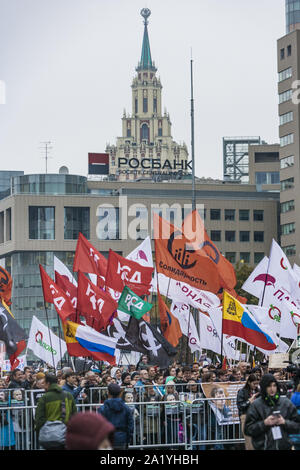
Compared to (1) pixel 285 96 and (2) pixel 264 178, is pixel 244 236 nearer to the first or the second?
(1) pixel 285 96

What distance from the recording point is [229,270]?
34031mm

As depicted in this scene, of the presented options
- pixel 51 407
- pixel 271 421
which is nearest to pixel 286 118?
pixel 51 407

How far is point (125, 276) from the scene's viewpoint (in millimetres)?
32469

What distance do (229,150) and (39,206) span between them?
57.4 meters

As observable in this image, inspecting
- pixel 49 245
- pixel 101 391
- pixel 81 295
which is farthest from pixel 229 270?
pixel 49 245

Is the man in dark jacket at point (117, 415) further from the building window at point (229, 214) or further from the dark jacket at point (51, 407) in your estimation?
the building window at point (229, 214)

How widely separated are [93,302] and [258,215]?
8414cm

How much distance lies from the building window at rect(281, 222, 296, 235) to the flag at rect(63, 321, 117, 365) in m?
80.0

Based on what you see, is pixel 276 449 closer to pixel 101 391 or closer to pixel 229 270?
pixel 101 391

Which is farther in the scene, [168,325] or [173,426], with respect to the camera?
[168,325]

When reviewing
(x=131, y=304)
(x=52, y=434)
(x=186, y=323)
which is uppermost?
(x=131, y=304)

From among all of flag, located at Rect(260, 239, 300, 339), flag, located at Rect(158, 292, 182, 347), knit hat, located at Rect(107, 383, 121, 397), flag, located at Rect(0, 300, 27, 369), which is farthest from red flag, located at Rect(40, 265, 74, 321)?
knit hat, located at Rect(107, 383, 121, 397)

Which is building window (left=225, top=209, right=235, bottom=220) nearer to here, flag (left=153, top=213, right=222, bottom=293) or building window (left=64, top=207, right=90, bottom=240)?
building window (left=64, top=207, right=90, bottom=240)

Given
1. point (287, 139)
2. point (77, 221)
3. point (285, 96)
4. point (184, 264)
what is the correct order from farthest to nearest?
point (77, 221), point (287, 139), point (285, 96), point (184, 264)
